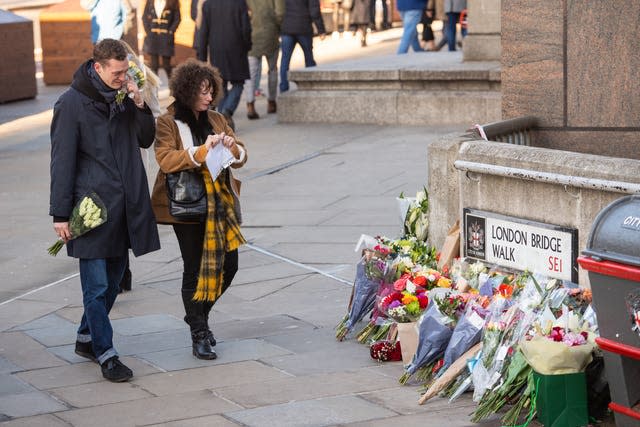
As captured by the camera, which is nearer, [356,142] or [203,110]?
[203,110]

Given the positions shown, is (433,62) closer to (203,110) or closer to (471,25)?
(471,25)

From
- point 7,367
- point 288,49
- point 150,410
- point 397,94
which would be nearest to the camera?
point 150,410

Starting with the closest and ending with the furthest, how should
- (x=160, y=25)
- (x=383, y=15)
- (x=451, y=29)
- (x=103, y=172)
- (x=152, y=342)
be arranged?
(x=103, y=172) → (x=152, y=342) → (x=160, y=25) → (x=451, y=29) → (x=383, y=15)

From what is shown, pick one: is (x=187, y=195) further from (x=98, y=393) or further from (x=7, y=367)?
(x=7, y=367)

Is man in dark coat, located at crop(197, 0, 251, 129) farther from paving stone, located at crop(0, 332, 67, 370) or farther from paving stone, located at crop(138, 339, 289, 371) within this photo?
paving stone, located at crop(138, 339, 289, 371)

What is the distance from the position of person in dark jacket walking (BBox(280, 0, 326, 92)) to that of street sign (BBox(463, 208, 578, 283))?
32.4 ft

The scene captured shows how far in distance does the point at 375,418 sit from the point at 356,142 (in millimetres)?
8450

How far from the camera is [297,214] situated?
10.4 m

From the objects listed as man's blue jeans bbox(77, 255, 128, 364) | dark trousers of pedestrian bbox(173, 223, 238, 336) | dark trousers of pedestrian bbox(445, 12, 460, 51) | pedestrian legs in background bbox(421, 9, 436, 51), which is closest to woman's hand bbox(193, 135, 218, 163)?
dark trousers of pedestrian bbox(173, 223, 238, 336)

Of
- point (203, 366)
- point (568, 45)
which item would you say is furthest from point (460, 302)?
point (568, 45)

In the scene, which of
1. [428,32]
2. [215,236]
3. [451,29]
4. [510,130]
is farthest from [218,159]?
[428,32]

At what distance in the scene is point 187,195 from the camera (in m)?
6.36

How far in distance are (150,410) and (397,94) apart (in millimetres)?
9337

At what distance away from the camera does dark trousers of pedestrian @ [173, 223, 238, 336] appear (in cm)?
650
